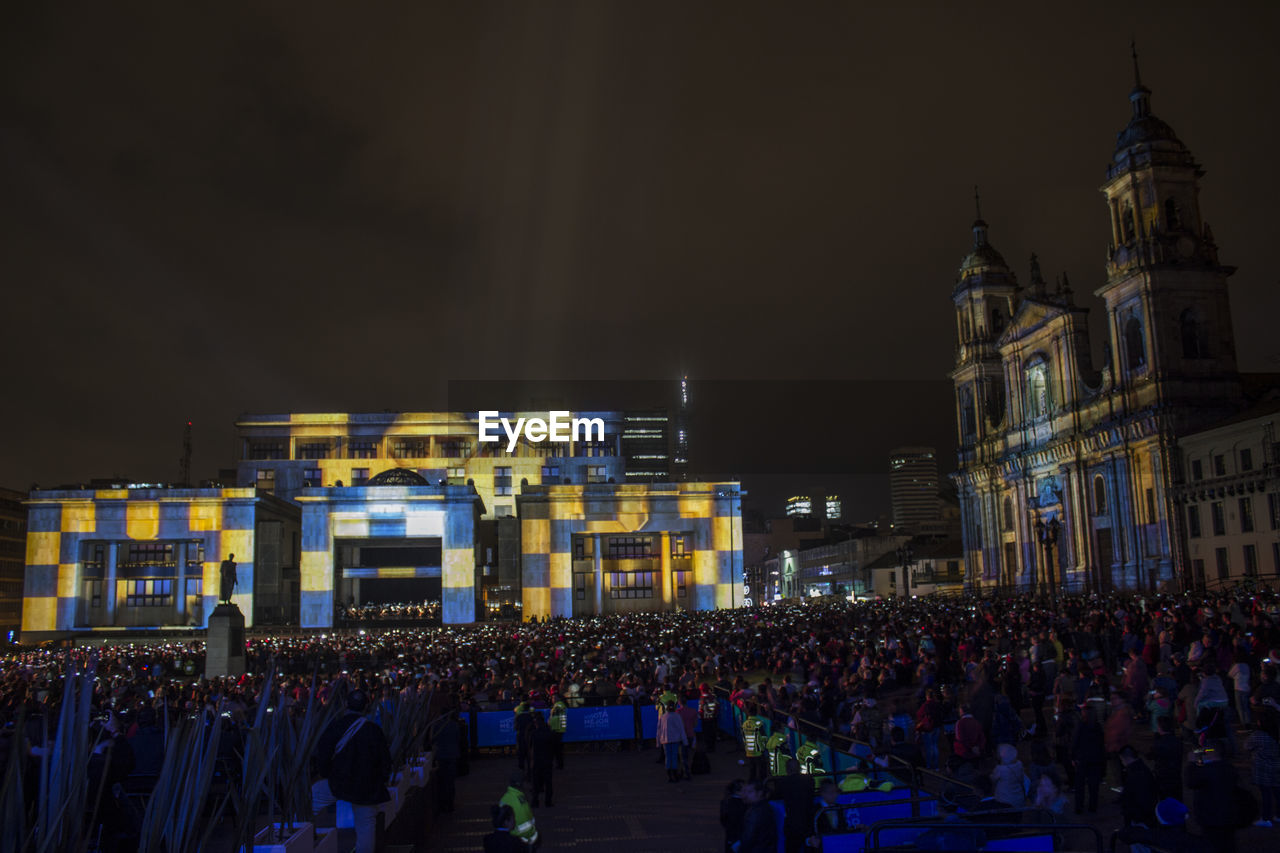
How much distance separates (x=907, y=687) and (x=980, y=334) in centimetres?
7183

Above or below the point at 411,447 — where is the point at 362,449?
below

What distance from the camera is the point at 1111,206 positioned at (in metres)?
66.6

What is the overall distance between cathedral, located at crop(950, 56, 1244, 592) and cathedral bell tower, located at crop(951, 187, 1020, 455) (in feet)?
29.1

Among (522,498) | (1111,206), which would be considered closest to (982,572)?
(1111,206)

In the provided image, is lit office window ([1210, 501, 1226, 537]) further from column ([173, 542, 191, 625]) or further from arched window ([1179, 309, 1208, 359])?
column ([173, 542, 191, 625])

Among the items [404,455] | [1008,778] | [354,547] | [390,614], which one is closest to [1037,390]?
[390,614]

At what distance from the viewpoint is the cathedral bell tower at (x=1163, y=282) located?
61.5 m

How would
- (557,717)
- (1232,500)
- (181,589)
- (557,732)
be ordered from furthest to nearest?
1. (181,589)
2. (1232,500)
3. (557,717)
4. (557,732)

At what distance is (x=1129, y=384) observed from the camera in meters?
64.5

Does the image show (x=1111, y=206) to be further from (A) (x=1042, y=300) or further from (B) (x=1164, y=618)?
(B) (x=1164, y=618)

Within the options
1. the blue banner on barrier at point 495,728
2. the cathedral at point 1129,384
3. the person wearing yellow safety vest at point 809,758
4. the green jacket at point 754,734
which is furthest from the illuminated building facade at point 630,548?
the person wearing yellow safety vest at point 809,758

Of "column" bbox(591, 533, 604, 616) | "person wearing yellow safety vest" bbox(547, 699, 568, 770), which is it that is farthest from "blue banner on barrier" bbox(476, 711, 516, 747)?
"column" bbox(591, 533, 604, 616)

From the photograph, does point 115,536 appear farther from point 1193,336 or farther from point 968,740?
point 1193,336

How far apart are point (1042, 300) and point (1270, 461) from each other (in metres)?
25.5
